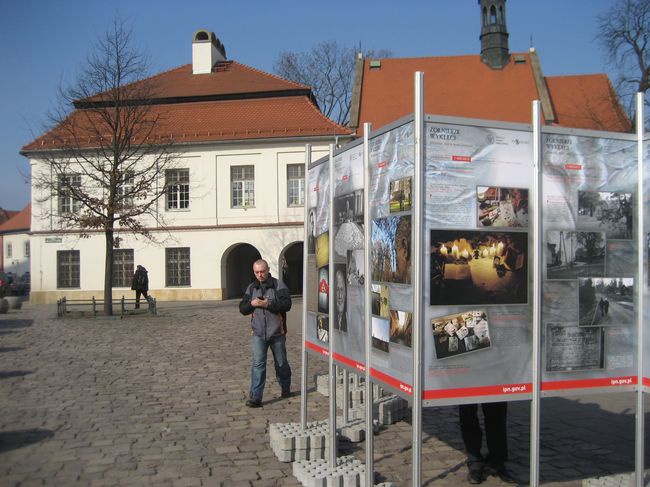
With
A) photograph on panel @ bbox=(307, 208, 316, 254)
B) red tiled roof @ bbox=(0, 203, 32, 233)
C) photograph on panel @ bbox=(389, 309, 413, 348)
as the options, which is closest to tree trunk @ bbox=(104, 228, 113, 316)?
photograph on panel @ bbox=(307, 208, 316, 254)

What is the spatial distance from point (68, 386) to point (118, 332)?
7.56m

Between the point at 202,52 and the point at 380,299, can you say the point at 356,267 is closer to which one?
the point at 380,299

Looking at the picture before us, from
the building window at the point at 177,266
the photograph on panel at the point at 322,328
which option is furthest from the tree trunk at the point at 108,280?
the photograph on panel at the point at 322,328

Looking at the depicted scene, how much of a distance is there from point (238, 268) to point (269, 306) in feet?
92.0

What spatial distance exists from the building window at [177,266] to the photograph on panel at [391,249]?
93.2 feet

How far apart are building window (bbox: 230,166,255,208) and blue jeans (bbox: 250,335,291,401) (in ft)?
80.3

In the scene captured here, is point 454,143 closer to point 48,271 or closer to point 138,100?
point 138,100

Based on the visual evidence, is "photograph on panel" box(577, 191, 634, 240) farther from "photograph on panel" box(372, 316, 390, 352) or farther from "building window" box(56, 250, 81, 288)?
"building window" box(56, 250, 81, 288)

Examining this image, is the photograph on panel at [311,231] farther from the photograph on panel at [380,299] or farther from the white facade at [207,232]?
the white facade at [207,232]

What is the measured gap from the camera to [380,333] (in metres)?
4.62

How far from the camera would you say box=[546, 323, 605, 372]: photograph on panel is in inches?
176

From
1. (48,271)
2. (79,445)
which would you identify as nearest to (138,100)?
(48,271)

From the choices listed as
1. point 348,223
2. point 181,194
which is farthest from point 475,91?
point 348,223

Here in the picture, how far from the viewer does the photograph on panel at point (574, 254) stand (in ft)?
14.7
